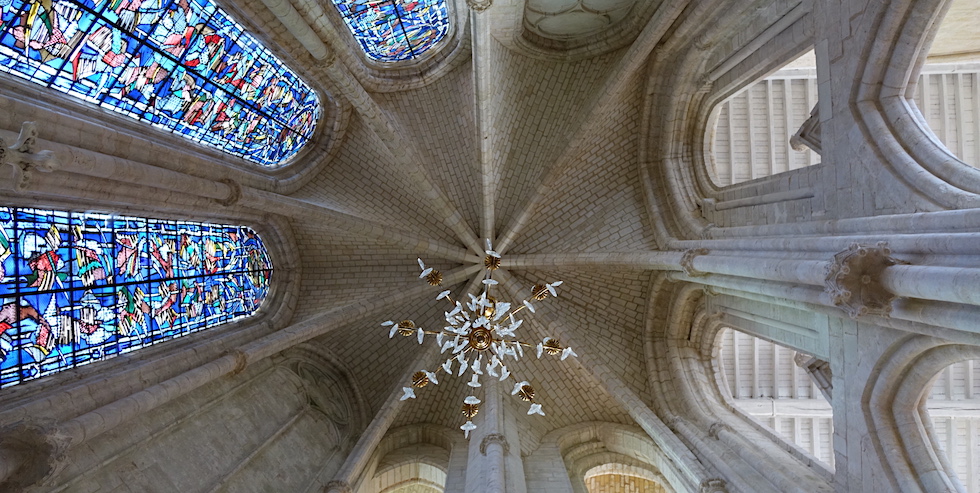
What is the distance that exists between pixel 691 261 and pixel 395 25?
649cm

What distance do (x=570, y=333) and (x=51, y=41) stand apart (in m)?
9.00

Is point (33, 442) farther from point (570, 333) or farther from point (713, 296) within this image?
point (713, 296)

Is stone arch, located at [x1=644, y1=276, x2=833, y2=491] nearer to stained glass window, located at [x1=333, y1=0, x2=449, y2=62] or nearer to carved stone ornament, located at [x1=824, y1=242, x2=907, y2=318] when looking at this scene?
carved stone ornament, located at [x1=824, y1=242, x2=907, y2=318]

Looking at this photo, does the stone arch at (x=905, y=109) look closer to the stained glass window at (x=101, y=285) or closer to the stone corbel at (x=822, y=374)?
the stone corbel at (x=822, y=374)

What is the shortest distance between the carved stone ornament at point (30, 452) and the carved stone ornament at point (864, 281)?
7.09 metres

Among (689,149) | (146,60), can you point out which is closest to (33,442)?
(146,60)

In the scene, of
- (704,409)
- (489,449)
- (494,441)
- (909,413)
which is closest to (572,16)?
(704,409)

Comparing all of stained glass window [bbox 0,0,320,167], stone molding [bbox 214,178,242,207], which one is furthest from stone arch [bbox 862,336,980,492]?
stained glass window [bbox 0,0,320,167]

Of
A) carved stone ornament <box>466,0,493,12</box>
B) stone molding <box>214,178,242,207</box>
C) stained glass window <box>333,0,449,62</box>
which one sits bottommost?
stone molding <box>214,178,242,207</box>

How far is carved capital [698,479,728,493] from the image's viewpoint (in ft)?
26.0

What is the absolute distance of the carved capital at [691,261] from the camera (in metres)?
8.63

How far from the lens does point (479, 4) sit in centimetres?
766

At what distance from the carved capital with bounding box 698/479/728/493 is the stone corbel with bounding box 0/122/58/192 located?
26.6ft

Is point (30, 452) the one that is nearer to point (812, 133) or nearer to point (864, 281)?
point (864, 281)
